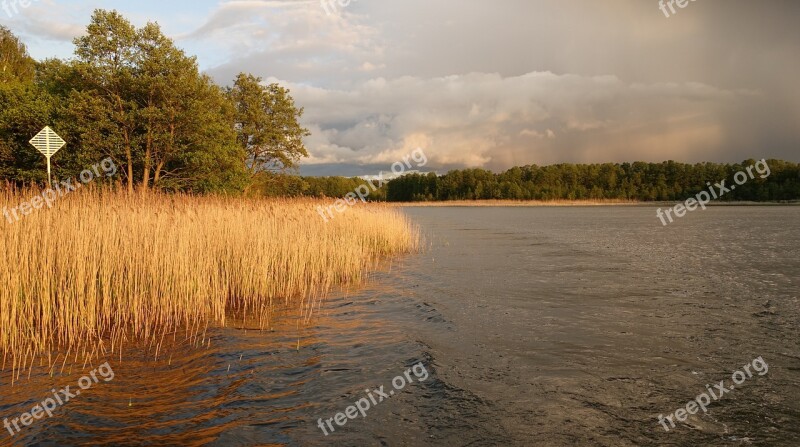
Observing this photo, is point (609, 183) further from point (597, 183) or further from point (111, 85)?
point (111, 85)

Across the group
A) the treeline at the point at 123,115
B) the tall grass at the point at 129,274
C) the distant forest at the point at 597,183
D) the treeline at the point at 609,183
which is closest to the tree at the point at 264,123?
the treeline at the point at 123,115

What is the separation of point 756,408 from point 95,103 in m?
29.0

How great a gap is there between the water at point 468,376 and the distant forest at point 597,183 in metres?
106

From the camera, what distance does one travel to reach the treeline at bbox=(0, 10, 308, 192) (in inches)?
1017

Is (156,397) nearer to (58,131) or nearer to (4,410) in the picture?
(4,410)

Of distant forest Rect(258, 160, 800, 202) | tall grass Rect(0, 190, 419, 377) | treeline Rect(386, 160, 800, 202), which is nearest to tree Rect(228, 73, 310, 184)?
tall grass Rect(0, 190, 419, 377)

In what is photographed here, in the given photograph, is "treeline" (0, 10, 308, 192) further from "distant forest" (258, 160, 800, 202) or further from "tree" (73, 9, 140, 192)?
"distant forest" (258, 160, 800, 202)

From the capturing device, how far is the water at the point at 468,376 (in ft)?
14.2

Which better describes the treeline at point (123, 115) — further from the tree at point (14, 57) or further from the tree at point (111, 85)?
the tree at point (14, 57)

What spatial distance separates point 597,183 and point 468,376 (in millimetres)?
152609

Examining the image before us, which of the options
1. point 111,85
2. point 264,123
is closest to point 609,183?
point 264,123

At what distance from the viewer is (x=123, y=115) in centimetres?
2594

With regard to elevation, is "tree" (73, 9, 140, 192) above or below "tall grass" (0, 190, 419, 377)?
above

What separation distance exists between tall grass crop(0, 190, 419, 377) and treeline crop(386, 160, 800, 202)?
132 m
